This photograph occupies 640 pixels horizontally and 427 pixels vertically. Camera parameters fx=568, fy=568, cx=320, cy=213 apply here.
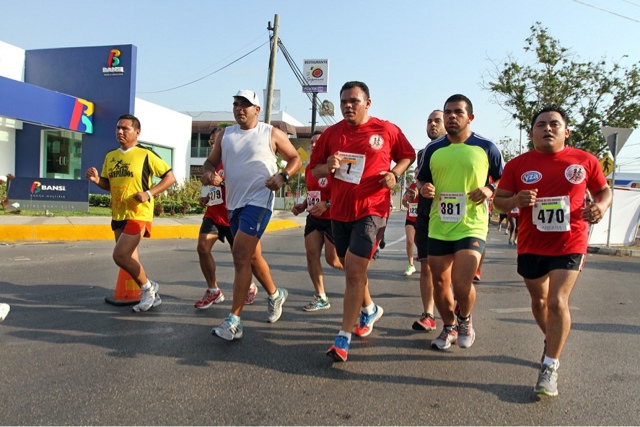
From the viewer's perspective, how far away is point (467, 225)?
4.27 m

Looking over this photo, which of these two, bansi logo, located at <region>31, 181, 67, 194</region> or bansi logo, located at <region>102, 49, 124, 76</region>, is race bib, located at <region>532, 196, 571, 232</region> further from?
bansi logo, located at <region>102, 49, 124, 76</region>

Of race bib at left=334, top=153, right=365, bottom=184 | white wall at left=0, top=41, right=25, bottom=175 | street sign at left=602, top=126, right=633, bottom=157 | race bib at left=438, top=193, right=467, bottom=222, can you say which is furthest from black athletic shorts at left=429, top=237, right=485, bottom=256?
white wall at left=0, top=41, right=25, bottom=175

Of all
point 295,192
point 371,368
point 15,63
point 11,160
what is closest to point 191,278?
point 371,368

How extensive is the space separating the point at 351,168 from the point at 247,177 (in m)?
0.95

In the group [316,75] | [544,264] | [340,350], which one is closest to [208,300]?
[340,350]

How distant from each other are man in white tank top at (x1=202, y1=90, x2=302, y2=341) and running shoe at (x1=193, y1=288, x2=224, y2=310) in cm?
106

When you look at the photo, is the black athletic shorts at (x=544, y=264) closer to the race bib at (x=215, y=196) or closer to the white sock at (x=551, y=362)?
the white sock at (x=551, y=362)

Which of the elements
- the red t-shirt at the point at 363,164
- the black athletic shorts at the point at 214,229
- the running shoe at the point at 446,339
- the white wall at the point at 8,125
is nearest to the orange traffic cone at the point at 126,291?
the black athletic shorts at the point at 214,229

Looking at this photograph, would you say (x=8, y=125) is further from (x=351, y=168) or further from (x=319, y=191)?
(x=351, y=168)

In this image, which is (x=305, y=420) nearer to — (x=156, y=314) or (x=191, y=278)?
(x=156, y=314)

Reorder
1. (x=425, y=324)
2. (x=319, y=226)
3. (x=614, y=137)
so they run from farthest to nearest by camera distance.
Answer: (x=614, y=137), (x=319, y=226), (x=425, y=324)

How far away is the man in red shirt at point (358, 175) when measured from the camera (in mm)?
4215

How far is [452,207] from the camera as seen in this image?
4.30 metres

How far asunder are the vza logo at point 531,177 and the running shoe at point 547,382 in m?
1.22
